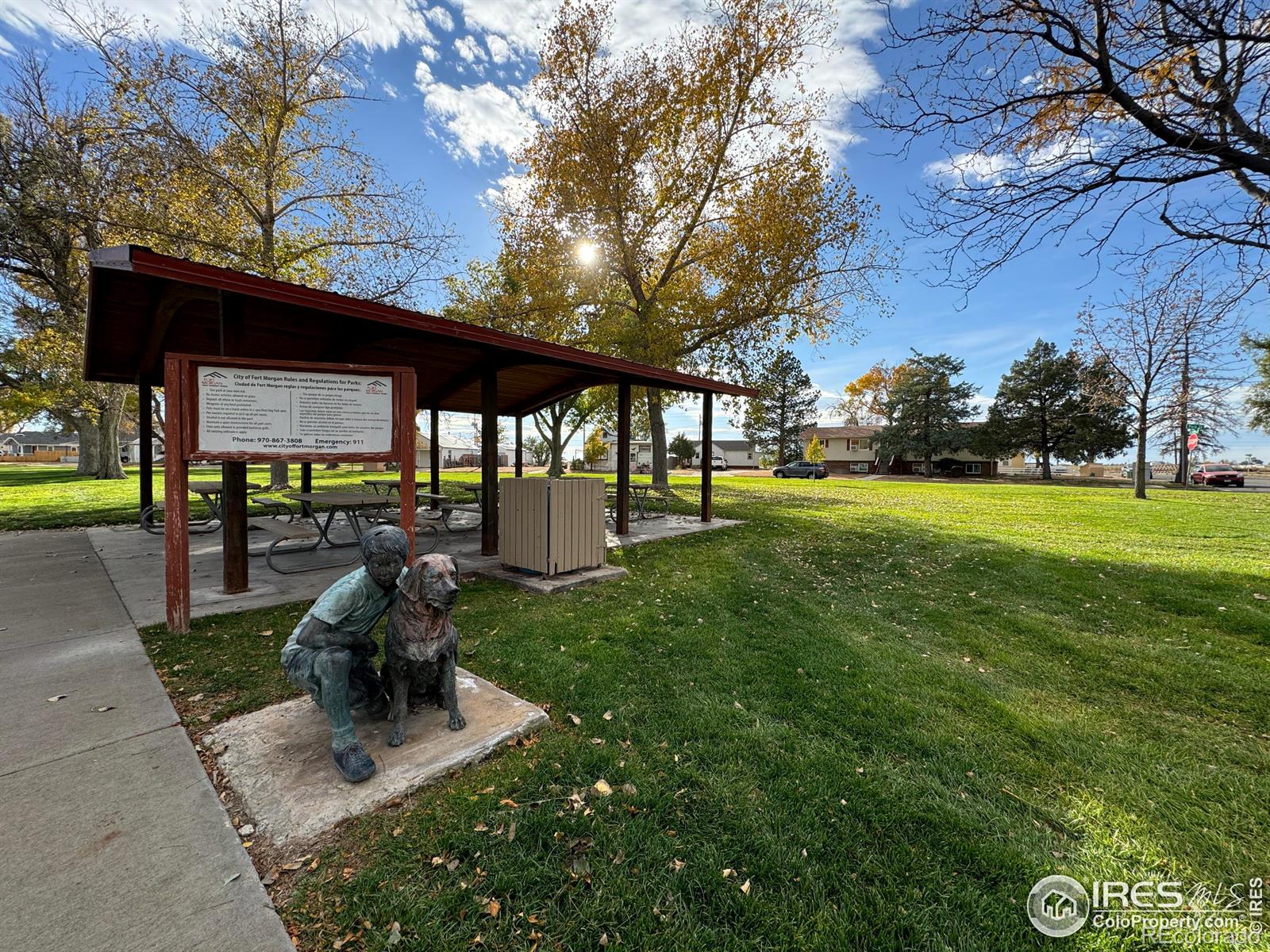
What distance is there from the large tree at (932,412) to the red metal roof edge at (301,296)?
38690mm

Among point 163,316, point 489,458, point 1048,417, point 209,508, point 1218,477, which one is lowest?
point 209,508

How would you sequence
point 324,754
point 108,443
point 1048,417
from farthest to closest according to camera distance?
point 1048,417, point 108,443, point 324,754

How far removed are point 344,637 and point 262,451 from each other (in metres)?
2.46

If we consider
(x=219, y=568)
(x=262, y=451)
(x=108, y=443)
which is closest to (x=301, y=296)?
(x=262, y=451)

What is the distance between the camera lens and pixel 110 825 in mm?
1931

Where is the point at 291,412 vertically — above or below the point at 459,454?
above

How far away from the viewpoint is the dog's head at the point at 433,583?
2.30 meters

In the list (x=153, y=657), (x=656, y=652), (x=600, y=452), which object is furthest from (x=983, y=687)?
(x=600, y=452)

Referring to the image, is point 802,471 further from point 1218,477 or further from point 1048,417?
point 1218,477

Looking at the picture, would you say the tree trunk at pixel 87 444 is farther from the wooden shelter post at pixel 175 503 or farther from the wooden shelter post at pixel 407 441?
the wooden shelter post at pixel 407 441

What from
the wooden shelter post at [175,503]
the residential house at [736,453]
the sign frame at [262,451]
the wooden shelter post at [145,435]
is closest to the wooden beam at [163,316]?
the wooden shelter post at [145,435]

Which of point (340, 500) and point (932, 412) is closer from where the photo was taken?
point (340, 500)

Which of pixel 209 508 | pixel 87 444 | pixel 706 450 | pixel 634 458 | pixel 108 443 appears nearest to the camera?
pixel 209 508

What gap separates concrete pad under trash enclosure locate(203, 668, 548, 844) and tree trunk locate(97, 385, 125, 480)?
77.0 feet
